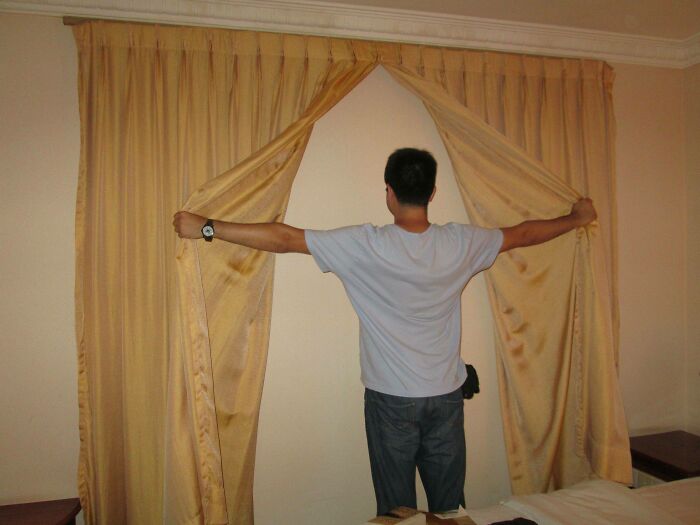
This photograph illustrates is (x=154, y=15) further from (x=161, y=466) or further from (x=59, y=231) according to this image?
(x=161, y=466)

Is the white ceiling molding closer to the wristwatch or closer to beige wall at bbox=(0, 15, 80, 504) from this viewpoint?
beige wall at bbox=(0, 15, 80, 504)

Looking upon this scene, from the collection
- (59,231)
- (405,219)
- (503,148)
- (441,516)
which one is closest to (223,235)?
(405,219)

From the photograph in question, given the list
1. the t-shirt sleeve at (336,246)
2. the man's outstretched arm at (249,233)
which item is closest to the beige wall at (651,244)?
the t-shirt sleeve at (336,246)

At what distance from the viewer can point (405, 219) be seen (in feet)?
5.50

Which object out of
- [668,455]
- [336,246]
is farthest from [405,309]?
[668,455]

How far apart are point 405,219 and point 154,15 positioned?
1.40m

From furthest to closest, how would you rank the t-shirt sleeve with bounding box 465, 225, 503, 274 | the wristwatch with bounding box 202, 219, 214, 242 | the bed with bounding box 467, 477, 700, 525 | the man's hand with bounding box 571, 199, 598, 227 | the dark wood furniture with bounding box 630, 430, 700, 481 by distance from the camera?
the dark wood furniture with bounding box 630, 430, 700, 481
the man's hand with bounding box 571, 199, 598, 227
the t-shirt sleeve with bounding box 465, 225, 503, 274
the wristwatch with bounding box 202, 219, 214, 242
the bed with bounding box 467, 477, 700, 525

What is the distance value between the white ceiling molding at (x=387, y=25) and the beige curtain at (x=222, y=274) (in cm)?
9

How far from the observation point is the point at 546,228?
6.41 ft

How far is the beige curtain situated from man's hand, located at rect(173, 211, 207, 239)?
0.07 meters

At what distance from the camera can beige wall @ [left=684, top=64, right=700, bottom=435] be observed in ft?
8.50

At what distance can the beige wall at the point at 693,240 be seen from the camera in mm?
2590

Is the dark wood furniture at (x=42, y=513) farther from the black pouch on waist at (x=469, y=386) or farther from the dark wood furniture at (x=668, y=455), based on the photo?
the dark wood furniture at (x=668, y=455)

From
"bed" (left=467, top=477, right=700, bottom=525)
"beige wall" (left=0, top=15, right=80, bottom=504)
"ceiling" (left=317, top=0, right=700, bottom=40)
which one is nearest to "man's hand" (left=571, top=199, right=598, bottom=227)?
"ceiling" (left=317, top=0, right=700, bottom=40)
